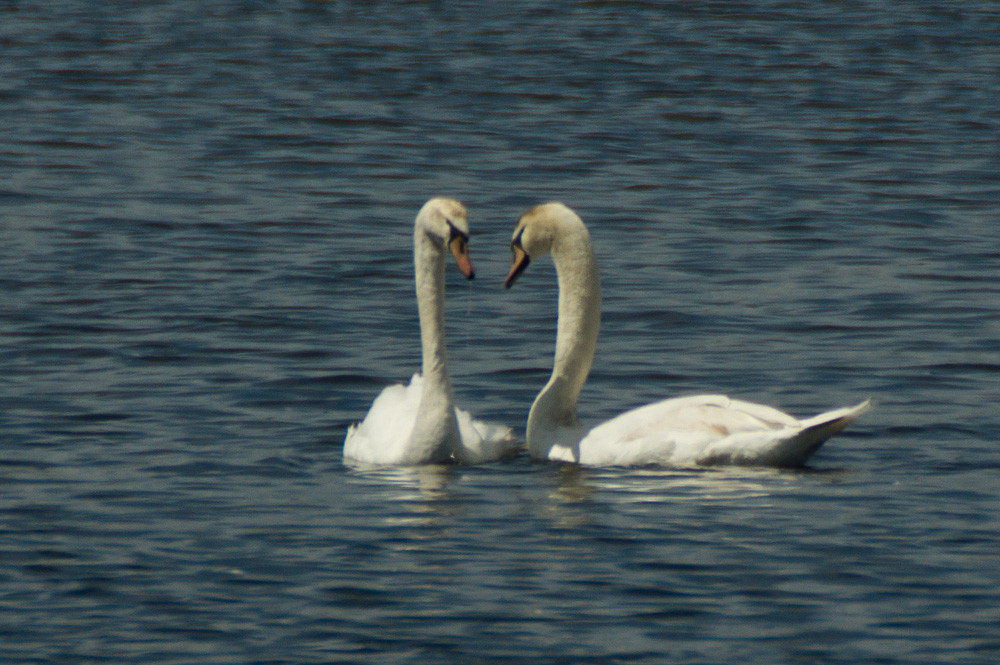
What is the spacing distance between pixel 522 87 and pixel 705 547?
15420 millimetres

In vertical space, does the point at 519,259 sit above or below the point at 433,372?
above

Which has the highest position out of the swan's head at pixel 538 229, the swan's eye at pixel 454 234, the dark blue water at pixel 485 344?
the swan's eye at pixel 454 234

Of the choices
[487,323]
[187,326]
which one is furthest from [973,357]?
[187,326]

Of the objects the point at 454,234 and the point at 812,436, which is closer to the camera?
the point at 812,436

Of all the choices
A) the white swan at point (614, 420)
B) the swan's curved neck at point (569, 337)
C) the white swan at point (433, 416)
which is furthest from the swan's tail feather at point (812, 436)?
the white swan at point (433, 416)

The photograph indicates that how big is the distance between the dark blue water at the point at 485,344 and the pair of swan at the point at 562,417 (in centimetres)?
14

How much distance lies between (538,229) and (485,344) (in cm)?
234

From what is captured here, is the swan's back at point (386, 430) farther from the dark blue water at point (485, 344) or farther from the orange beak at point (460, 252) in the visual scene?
the orange beak at point (460, 252)

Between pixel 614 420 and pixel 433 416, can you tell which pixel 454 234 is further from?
pixel 614 420

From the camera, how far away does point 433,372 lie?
8984 millimetres

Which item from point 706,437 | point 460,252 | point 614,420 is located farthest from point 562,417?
point 460,252

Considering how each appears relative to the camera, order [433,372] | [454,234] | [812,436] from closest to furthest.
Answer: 1. [812,436]
2. [454,234]
3. [433,372]

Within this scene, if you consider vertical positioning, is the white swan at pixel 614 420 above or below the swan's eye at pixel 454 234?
below

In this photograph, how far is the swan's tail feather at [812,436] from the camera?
26.8 feet
